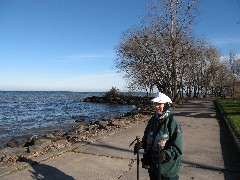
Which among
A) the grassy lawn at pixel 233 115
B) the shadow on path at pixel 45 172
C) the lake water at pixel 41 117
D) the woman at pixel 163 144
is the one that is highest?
the woman at pixel 163 144

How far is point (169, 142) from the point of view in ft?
13.9

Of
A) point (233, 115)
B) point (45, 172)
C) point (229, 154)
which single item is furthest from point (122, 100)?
point (45, 172)

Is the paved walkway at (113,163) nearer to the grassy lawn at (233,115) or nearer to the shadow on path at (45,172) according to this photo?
the shadow on path at (45,172)

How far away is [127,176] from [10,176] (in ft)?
7.28

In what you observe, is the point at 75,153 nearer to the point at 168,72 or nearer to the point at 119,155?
the point at 119,155

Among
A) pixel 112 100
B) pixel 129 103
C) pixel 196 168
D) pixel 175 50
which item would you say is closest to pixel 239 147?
pixel 196 168

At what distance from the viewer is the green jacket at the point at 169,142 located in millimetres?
4175

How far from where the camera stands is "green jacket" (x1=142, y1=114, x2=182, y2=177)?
4.18 meters

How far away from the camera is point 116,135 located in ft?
38.0

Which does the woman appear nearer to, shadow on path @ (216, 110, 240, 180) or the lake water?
shadow on path @ (216, 110, 240, 180)

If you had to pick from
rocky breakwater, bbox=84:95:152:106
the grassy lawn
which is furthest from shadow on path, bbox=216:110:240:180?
rocky breakwater, bbox=84:95:152:106

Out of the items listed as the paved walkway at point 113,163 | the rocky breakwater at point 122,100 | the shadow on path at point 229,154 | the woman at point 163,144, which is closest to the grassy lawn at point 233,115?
the shadow on path at point 229,154

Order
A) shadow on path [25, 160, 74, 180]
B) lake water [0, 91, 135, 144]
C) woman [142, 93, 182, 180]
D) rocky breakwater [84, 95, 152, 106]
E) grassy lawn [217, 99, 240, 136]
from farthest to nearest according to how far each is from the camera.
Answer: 1. rocky breakwater [84, 95, 152, 106]
2. lake water [0, 91, 135, 144]
3. grassy lawn [217, 99, 240, 136]
4. shadow on path [25, 160, 74, 180]
5. woman [142, 93, 182, 180]

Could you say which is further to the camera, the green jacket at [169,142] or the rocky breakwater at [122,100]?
the rocky breakwater at [122,100]
